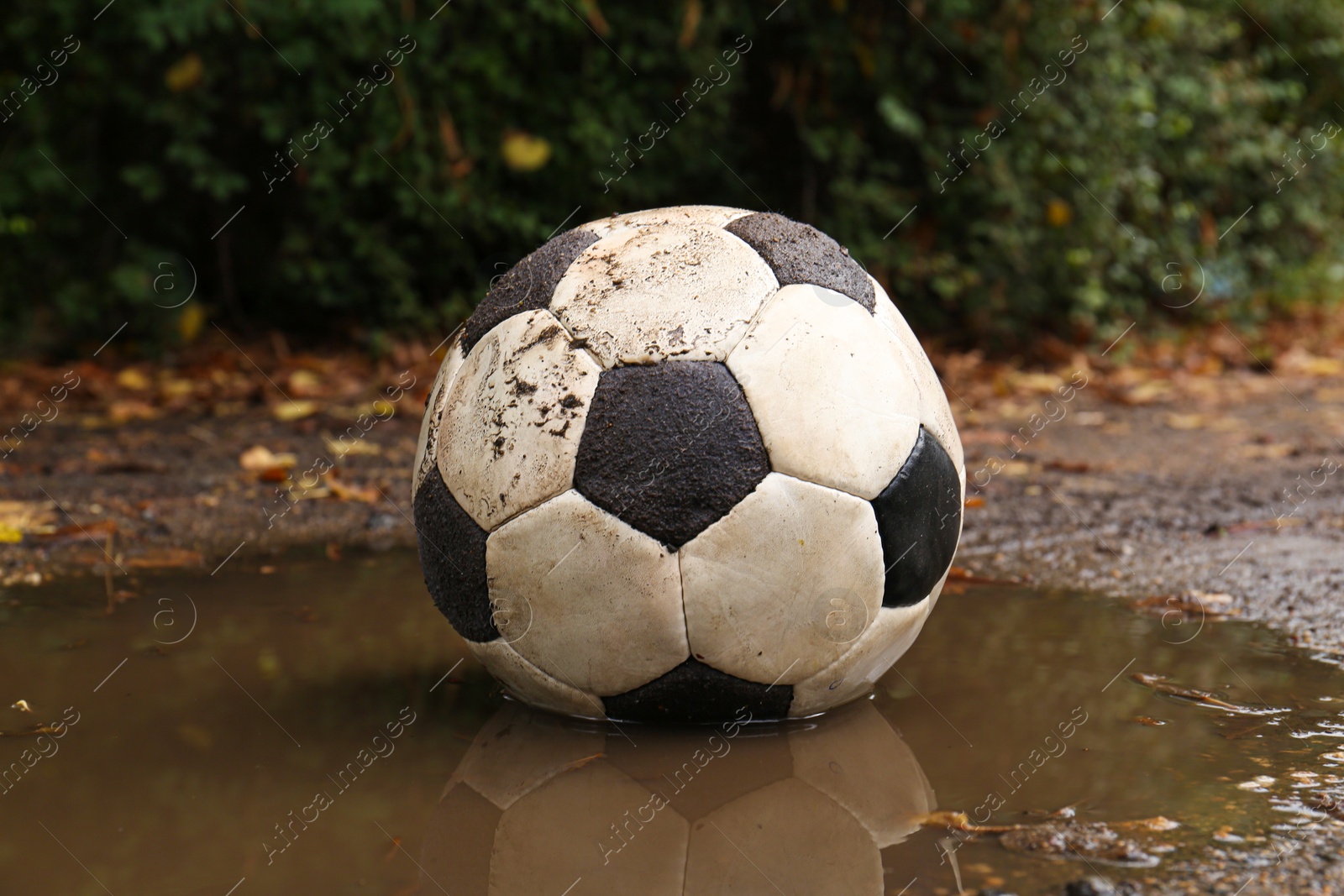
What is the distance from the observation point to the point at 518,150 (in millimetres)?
6586

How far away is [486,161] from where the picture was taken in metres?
6.73

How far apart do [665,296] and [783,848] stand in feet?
3.66

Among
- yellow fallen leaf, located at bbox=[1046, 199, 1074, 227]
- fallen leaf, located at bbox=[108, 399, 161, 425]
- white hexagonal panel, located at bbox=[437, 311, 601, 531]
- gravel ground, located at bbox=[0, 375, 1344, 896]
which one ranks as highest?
white hexagonal panel, located at bbox=[437, 311, 601, 531]

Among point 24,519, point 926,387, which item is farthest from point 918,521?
point 24,519

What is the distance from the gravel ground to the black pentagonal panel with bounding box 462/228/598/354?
1.53 metres

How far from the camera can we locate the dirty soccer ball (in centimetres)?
249

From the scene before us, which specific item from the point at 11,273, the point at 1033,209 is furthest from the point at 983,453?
the point at 11,273

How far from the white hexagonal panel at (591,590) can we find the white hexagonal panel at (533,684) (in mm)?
70

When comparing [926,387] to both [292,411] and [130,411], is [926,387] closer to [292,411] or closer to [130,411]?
[292,411]

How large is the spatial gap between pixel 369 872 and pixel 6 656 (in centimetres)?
153

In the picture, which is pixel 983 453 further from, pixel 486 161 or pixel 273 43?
pixel 273 43

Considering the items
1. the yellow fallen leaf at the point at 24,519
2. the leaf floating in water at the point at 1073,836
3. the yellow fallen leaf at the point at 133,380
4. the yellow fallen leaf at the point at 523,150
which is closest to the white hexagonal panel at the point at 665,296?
the leaf floating in water at the point at 1073,836

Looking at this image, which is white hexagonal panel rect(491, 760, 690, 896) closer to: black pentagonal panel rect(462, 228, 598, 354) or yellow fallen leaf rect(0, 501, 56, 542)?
black pentagonal panel rect(462, 228, 598, 354)

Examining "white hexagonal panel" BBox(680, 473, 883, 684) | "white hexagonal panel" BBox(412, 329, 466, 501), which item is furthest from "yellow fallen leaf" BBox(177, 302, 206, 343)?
"white hexagonal panel" BBox(680, 473, 883, 684)
